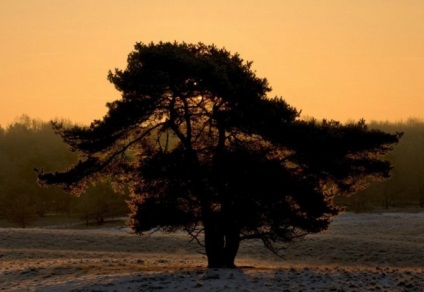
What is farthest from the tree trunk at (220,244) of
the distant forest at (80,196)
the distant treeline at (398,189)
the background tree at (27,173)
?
the distant treeline at (398,189)

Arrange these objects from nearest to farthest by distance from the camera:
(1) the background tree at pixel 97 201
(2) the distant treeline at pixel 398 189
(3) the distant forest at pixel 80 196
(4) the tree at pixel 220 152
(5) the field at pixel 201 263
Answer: (5) the field at pixel 201 263 → (4) the tree at pixel 220 152 → (1) the background tree at pixel 97 201 → (3) the distant forest at pixel 80 196 → (2) the distant treeline at pixel 398 189

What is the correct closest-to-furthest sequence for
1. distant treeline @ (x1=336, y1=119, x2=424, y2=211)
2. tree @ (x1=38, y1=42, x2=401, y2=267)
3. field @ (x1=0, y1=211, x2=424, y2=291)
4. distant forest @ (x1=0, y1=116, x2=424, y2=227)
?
field @ (x1=0, y1=211, x2=424, y2=291)
tree @ (x1=38, y1=42, x2=401, y2=267)
distant forest @ (x1=0, y1=116, x2=424, y2=227)
distant treeline @ (x1=336, y1=119, x2=424, y2=211)

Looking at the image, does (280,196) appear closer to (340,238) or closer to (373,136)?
(373,136)

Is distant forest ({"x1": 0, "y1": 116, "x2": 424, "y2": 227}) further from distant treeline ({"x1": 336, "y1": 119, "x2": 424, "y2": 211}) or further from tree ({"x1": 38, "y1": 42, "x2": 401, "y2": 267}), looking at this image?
tree ({"x1": 38, "y1": 42, "x2": 401, "y2": 267})

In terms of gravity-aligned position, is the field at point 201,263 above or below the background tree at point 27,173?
below

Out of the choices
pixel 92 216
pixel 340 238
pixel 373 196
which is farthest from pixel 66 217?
pixel 340 238

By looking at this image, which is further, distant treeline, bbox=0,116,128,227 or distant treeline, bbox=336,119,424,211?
distant treeline, bbox=336,119,424,211

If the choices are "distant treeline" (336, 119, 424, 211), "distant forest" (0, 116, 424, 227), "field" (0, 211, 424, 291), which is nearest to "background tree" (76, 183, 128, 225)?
"distant forest" (0, 116, 424, 227)

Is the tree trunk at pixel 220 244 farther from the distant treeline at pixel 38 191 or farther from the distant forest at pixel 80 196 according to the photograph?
the distant treeline at pixel 38 191

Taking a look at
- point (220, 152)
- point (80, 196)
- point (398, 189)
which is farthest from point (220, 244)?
point (398, 189)

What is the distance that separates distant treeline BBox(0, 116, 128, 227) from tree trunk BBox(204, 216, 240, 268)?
64.4 m

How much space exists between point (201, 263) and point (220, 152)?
49.3 feet

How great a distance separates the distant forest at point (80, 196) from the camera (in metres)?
93.2

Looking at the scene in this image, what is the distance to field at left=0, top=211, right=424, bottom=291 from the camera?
2345 cm
